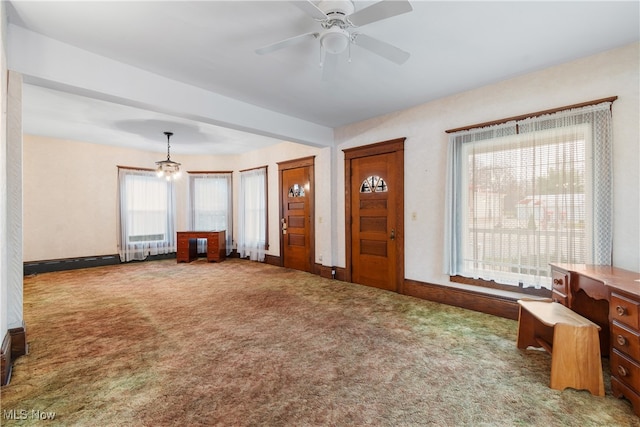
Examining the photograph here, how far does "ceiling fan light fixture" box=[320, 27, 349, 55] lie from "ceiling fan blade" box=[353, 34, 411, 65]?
16 centimetres

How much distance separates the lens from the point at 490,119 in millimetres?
3525

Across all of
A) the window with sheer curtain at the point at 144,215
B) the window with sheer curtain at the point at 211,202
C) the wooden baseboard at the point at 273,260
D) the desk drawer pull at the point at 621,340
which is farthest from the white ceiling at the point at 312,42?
the window with sheer curtain at the point at 211,202

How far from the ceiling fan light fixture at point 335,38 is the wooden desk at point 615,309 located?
2.52 meters

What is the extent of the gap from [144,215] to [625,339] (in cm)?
840

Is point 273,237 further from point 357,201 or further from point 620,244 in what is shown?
point 620,244

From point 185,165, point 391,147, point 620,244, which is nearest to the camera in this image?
point 620,244

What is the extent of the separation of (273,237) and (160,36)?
4795mm

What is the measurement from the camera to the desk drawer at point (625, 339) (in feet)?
5.83

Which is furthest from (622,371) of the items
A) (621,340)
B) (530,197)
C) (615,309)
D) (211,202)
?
(211,202)

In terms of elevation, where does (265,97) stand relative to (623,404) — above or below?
above

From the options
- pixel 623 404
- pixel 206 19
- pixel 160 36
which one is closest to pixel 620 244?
pixel 623 404

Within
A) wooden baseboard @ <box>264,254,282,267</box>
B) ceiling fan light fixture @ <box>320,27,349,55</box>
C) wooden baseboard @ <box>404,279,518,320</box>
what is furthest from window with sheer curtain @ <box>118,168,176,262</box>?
ceiling fan light fixture @ <box>320,27,349,55</box>

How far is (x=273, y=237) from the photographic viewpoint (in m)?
6.79

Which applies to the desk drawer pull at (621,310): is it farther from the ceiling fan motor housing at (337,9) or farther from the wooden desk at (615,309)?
the ceiling fan motor housing at (337,9)
